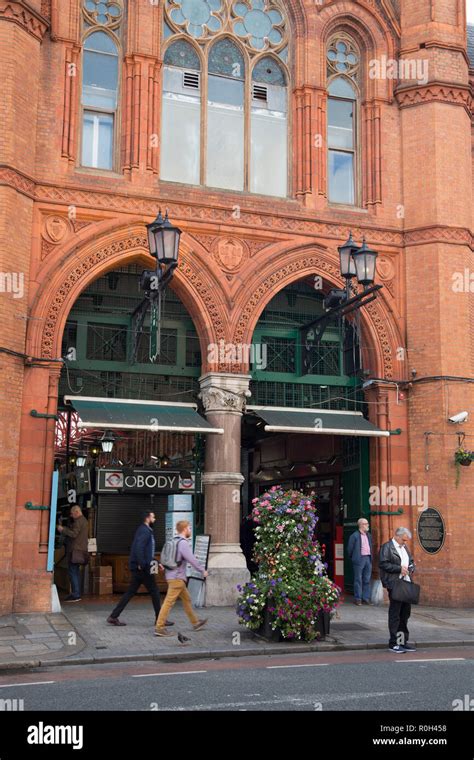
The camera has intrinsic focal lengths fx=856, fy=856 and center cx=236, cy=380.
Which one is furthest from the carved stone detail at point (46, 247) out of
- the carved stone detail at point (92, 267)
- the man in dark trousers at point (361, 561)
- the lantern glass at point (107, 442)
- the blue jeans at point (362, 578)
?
the blue jeans at point (362, 578)

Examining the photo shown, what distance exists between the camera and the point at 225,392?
16500mm

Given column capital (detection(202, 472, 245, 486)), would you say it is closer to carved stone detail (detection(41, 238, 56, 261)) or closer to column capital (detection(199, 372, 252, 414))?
column capital (detection(199, 372, 252, 414))

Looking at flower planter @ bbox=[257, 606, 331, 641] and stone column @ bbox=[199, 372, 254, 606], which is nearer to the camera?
flower planter @ bbox=[257, 606, 331, 641]

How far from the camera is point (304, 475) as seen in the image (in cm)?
2092

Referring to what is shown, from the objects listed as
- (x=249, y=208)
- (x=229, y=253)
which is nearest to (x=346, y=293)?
(x=229, y=253)

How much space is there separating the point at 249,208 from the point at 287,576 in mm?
8122

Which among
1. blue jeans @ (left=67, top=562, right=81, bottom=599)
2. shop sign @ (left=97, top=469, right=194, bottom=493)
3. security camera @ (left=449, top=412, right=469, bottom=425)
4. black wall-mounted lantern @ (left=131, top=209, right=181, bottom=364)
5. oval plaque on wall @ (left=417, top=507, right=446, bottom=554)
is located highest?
black wall-mounted lantern @ (left=131, top=209, right=181, bottom=364)

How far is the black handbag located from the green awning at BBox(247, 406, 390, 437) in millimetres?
5008

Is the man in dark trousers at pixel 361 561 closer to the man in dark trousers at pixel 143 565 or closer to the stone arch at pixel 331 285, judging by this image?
the stone arch at pixel 331 285

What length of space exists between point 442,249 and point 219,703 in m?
12.5

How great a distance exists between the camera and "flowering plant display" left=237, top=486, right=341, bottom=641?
1187cm

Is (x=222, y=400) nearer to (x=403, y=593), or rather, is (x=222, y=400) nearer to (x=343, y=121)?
(x=403, y=593)

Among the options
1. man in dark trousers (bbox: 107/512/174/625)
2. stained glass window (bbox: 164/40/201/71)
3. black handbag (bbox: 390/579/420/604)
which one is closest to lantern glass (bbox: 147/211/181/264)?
man in dark trousers (bbox: 107/512/174/625)

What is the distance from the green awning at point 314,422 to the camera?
53.5 feet
